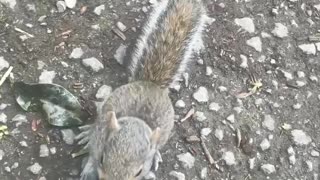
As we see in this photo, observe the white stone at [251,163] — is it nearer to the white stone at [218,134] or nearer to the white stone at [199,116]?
the white stone at [218,134]

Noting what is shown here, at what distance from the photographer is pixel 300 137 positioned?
10.8 ft

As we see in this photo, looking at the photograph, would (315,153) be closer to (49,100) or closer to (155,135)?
(155,135)

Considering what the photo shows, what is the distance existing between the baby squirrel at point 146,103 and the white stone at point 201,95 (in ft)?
0.53

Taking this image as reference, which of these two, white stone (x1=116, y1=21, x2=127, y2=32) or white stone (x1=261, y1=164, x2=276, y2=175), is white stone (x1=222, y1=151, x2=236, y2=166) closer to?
white stone (x1=261, y1=164, x2=276, y2=175)

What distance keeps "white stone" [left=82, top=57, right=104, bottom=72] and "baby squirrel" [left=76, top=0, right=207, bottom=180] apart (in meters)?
0.14

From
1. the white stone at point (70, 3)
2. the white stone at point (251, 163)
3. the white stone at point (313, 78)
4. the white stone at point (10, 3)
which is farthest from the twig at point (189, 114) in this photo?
the white stone at point (10, 3)

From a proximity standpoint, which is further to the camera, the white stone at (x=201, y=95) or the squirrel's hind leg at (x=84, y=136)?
the white stone at (x=201, y=95)

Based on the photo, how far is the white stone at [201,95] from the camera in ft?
10.7

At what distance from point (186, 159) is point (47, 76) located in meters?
0.75

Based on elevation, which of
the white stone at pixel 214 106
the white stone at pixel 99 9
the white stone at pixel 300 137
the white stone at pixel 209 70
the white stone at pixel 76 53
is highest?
the white stone at pixel 99 9

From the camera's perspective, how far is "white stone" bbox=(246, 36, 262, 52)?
3489 mm

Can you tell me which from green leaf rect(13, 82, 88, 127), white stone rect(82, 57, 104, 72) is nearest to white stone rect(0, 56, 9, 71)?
green leaf rect(13, 82, 88, 127)

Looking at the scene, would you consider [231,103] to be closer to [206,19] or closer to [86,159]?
[206,19]

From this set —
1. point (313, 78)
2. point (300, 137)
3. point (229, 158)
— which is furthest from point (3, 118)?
point (313, 78)
